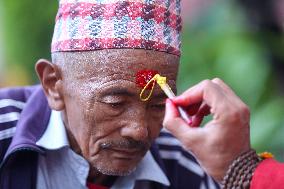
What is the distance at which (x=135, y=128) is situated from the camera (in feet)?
8.17

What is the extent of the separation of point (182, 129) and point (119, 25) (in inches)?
26.6

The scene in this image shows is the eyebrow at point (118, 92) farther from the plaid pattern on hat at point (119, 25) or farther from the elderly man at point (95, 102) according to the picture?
the plaid pattern on hat at point (119, 25)

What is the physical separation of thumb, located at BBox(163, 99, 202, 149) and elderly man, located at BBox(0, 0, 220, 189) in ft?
1.51

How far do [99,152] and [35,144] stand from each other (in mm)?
292

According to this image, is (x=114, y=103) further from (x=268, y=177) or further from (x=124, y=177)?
(x=268, y=177)

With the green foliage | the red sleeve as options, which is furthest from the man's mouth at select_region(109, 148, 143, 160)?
the green foliage

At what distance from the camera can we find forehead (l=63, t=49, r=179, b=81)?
2492mm

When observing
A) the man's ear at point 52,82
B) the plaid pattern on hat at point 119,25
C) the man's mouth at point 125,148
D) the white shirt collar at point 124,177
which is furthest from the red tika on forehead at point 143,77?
the white shirt collar at point 124,177

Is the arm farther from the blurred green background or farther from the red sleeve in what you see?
the blurred green background

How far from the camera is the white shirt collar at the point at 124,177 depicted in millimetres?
2732

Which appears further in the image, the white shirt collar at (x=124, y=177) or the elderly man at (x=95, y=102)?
the white shirt collar at (x=124, y=177)

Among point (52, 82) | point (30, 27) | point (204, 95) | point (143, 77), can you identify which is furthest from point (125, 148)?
point (30, 27)

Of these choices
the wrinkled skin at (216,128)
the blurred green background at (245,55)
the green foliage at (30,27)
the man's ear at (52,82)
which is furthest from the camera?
the green foliage at (30,27)

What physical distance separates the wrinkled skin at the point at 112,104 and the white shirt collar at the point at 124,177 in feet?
0.41
